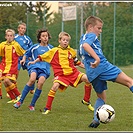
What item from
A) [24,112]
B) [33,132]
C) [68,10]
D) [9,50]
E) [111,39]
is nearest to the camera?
[33,132]

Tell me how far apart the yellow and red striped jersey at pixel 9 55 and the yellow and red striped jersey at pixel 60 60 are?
1.55 metres

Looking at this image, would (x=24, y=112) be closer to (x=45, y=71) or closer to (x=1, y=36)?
(x=45, y=71)

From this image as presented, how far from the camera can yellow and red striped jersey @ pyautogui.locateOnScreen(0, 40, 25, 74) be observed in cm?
908

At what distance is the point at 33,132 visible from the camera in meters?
5.43

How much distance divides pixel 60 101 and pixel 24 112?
188 centimetres

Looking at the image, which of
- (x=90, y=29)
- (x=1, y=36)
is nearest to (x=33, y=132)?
(x=90, y=29)

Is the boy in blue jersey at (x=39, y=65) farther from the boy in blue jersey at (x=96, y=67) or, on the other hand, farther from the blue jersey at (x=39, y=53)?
the boy in blue jersey at (x=96, y=67)

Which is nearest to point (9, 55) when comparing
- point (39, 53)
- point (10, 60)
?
point (10, 60)

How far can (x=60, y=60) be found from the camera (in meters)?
7.80

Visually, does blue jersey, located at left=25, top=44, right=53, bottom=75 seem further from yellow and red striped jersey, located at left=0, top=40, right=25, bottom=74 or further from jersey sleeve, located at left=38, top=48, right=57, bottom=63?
yellow and red striped jersey, located at left=0, top=40, right=25, bottom=74

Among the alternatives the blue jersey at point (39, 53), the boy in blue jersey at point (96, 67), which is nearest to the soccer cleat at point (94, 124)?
the boy in blue jersey at point (96, 67)

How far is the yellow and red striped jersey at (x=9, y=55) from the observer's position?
9.08m

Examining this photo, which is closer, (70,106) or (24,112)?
(24,112)

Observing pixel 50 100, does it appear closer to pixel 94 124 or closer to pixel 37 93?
pixel 37 93
